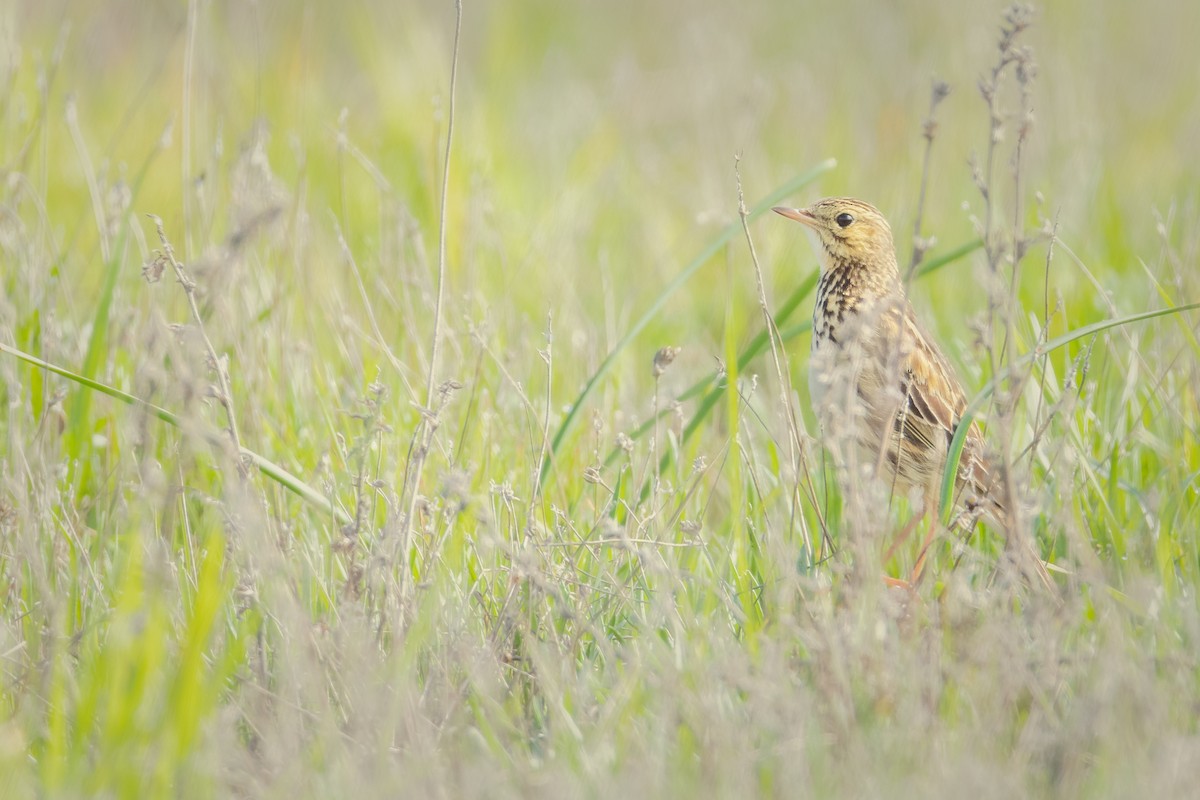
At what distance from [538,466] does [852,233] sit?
5.04 ft

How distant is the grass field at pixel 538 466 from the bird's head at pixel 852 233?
11.3 inches

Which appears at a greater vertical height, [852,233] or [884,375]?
[852,233]

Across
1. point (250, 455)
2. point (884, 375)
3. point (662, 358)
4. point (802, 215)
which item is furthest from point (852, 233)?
point (250, 455)

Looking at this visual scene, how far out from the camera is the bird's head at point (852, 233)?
3930 mm

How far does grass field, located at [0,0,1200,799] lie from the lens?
2137 millimetres

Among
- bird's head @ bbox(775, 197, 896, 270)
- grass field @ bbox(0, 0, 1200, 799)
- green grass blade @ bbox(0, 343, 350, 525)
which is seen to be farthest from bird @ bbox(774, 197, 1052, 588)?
green grass blade @ bbox(0, 343, 350, 525)

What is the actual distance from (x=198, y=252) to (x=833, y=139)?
3.89 metres

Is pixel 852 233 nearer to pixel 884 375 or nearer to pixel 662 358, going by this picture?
pixel 884 375

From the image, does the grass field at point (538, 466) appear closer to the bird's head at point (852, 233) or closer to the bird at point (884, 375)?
the bird at point (884, 375)

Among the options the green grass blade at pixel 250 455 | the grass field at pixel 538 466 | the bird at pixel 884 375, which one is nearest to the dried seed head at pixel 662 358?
the grass field at pixel 538 466

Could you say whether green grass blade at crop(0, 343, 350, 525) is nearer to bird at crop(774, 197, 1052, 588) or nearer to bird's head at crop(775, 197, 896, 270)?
bird at crop(774, 197, 1052, 588)

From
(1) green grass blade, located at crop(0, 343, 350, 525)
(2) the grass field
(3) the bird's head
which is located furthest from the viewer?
(3) the bird's head

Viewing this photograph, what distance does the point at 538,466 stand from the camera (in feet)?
9.48

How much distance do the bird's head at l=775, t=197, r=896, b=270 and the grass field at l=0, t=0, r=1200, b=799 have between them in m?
0.29
